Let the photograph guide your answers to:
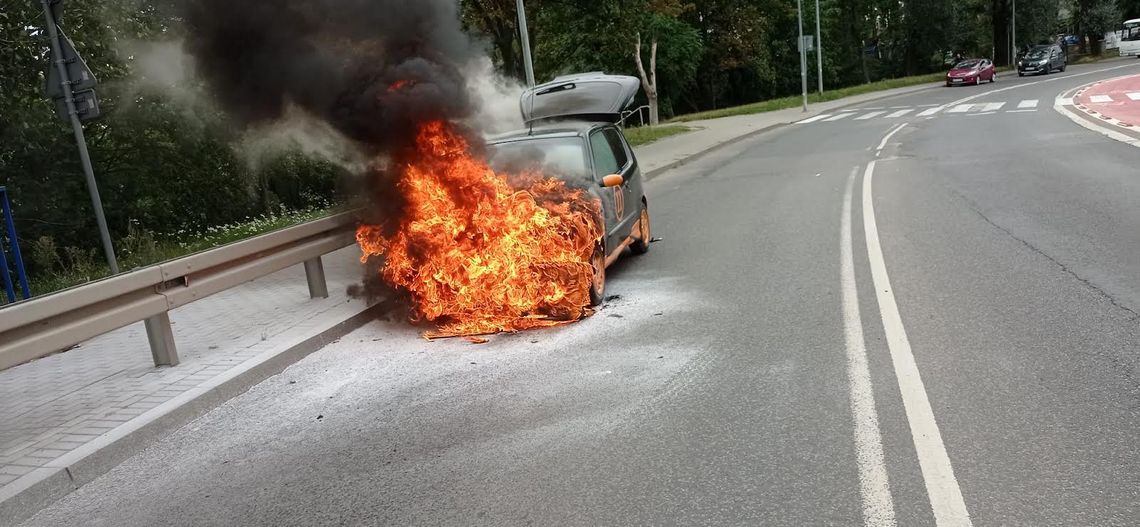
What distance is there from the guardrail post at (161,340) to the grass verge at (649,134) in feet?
64.3

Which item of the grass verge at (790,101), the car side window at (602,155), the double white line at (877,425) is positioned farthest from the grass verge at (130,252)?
the grass verge at (790,101)

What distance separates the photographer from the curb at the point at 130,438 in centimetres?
409

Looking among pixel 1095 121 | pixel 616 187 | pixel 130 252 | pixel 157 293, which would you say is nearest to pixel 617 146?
pixel 616 187

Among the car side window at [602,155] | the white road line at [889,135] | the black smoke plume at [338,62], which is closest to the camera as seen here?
the black smoke plume at [338,62]

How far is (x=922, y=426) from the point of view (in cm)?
411

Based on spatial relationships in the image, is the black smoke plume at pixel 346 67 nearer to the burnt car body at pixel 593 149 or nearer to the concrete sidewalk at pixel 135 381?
the burnt car body at pixel 593 149

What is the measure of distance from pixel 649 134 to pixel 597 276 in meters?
20.8

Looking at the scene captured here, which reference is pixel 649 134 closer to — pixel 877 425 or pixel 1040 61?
pixel 877 425

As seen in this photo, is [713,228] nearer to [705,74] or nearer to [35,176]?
[35,176]

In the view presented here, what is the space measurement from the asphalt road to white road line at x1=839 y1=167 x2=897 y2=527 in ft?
0.05

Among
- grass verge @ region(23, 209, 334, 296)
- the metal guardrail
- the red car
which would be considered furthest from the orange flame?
the red car

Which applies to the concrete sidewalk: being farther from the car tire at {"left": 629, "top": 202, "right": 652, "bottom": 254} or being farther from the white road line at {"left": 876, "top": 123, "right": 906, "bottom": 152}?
the white road line at {"left": 876, "top": 123, "right": 906, "bottom": 152}

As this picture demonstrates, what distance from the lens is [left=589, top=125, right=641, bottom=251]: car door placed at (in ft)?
25.1

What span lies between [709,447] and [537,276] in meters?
2.84
